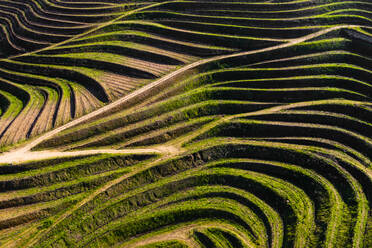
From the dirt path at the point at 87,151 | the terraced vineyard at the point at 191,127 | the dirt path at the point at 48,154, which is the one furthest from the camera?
the dirt path at the point at 48,154

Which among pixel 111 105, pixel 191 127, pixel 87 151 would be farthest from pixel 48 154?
pixel 191 127

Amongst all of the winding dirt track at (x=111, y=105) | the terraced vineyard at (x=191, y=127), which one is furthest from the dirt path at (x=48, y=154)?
the terraced vineyard at (x=191, y=127)

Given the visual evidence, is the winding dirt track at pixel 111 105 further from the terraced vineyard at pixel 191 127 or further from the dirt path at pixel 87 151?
the terraced vineyard at pixel 191 127

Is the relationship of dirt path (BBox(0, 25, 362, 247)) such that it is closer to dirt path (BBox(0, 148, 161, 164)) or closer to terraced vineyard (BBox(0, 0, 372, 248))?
dirt path (BBox(0, 148, 161, 164))

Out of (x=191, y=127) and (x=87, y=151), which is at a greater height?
(x=191, y=127)

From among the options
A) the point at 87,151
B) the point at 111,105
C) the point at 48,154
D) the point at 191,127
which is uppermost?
the point at 111,105

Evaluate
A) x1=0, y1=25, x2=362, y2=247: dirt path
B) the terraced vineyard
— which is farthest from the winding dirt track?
the terraced vineyard

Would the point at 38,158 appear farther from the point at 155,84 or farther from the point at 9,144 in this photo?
the point at 155,84

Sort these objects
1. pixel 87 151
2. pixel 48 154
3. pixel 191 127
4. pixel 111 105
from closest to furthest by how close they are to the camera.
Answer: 1. pixel 48 154
2. pixel 87 151
3. pixel 191 127
4. pixel 111 105

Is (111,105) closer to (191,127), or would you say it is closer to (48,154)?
(48,154)
